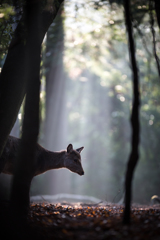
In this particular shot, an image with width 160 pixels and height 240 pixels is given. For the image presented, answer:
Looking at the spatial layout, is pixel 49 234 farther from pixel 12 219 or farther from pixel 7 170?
pixel 7 170

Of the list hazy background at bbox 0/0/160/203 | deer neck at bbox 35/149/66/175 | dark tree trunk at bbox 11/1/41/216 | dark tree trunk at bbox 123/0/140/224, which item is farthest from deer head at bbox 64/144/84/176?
dark tree trunk at bbox 123/0/140/224

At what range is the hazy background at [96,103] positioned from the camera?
65.8 ft

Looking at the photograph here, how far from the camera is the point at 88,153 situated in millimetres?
43000

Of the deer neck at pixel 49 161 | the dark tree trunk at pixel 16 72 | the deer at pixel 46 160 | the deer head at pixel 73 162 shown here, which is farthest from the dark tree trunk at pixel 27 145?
the deer head at pixel 73 162

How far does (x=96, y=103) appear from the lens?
1860 inches

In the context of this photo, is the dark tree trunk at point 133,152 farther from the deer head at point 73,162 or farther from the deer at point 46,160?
the deer head at point 73,162

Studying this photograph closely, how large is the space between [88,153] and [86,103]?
11.7m

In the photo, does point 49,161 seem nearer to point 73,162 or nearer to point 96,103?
point 73,162

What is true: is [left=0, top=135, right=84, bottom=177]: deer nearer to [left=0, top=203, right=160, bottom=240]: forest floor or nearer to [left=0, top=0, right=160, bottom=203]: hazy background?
[left=0, top=0, right=160, bottom=203]: hazy background

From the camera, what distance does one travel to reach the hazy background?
65.8 feet

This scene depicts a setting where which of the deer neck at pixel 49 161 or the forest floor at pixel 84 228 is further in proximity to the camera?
the deer neck at pixel 49 161

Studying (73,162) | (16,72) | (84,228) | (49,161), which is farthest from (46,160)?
(84,228)

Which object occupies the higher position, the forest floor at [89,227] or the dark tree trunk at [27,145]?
the dark tree trunk at [27,145]

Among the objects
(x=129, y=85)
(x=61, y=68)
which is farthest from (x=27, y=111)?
(x=129, y=85)
